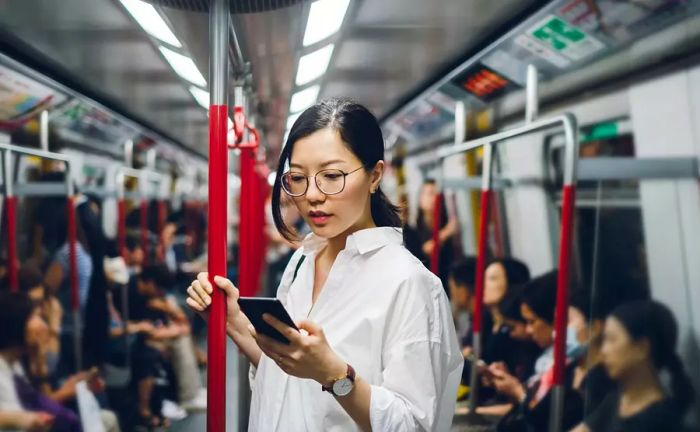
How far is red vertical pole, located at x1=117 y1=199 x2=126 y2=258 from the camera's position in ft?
12.8

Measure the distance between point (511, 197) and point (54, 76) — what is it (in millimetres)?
2309

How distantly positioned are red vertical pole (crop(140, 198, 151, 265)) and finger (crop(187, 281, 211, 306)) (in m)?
3.25

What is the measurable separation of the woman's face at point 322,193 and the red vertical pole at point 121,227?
9.54ft

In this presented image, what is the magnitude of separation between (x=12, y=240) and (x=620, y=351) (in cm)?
251

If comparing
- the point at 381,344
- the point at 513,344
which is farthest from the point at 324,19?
the point at 513,344

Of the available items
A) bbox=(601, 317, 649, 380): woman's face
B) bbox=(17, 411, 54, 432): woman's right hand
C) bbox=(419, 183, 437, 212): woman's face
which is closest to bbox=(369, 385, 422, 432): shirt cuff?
bbox=(601, 317, 649, 380): woman's face

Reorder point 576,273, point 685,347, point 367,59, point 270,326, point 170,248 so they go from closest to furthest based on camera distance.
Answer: point 270,326
point 685,347
point 367,59
point 576,273
point 170,248

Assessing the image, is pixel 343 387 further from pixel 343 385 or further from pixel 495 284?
pixel 495 284

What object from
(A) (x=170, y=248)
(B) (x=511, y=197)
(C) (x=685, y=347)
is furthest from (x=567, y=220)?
(A) (x=170, y=248)

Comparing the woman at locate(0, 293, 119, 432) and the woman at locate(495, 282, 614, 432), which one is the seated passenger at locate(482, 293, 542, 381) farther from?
the woman at locate(0, 293, 119, 432)

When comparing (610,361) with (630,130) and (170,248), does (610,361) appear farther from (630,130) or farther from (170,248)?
(170,248)

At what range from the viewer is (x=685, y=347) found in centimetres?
229

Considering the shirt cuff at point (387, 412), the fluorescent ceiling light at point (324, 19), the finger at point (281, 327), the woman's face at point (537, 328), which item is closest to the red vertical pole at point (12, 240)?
the fluorescent ceiling light at point (324, 19)

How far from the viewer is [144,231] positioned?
447cm
